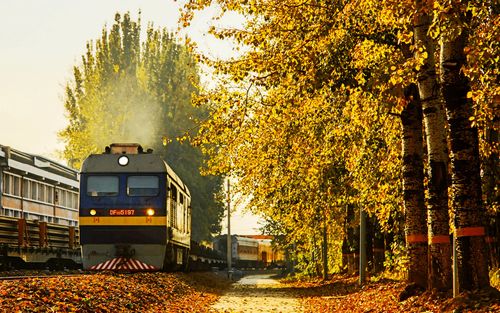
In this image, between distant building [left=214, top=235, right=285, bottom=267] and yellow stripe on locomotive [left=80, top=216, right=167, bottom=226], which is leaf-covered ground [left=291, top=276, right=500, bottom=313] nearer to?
yellow stripe on locomotive [left=80, top=216, right=167, bottom=226]

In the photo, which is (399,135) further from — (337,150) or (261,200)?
(261,200)

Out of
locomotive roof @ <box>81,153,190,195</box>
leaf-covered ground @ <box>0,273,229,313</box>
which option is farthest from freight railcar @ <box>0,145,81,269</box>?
leaf-covered ground @ <box>0,273,229,313</box>

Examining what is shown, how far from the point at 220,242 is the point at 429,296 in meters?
65.9

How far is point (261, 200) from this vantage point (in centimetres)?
2628

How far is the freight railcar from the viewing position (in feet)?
86.1

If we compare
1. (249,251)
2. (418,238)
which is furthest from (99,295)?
(249,251)

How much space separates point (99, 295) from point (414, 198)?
620 cm

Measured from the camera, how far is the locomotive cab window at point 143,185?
2381 centimetres

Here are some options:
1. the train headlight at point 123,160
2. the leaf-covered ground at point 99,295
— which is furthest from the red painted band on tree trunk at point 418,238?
the train headlight at point 123,160

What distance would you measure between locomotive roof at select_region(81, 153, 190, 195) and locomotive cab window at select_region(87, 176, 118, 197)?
0.22m

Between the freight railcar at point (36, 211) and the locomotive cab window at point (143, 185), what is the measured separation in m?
4.42

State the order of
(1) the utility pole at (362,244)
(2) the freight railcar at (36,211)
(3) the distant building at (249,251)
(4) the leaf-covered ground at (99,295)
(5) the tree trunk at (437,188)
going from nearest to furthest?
(4) the leaf-covered ground at (99,295) < (5) the tree trunk at (437,188) < (1) the utility pole at (362,244) < (2) the freight railcar at (36,211) < (3) the distant building at (249,251)

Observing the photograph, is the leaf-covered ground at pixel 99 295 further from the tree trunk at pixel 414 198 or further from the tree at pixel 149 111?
the tree at pixel 149 111

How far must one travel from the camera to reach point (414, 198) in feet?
50.3
